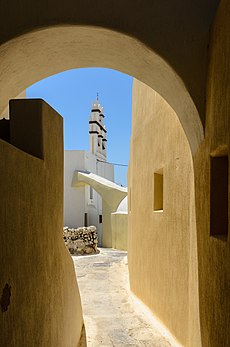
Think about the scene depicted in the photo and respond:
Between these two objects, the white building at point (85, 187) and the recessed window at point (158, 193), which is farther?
the white building at point (85, 187)

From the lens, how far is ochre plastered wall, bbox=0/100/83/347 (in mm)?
2250

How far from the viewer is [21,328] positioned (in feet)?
8.01

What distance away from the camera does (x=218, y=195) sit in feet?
8.65

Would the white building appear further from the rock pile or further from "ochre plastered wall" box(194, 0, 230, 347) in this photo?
"ochre plastered wall" box(194, 0, 230, 347)

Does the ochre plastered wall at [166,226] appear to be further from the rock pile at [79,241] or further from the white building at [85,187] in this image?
the white building at [85,187]

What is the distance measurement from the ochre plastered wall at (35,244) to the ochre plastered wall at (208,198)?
4.84 feet

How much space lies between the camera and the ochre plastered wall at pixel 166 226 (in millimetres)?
4301

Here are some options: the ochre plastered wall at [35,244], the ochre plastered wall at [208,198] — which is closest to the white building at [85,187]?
the ochre plastered wall at [35,244]

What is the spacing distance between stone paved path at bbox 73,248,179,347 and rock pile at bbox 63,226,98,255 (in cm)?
385

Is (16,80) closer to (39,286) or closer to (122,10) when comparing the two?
(122,10)

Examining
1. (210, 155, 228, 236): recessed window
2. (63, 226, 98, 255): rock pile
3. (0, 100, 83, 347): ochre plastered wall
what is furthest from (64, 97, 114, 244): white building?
(210, 155, 228, 236): recessed window

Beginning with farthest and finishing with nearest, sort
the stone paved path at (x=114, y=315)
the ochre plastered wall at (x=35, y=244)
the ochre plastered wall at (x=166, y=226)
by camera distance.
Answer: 1. the stone paved path at (x=114, y=315)
2. the ochre plastered wall at (x=166, y=226)
3. the ochre plastered wall at (x=35, y=244)

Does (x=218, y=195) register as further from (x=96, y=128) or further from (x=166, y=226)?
(x=96, y=128)

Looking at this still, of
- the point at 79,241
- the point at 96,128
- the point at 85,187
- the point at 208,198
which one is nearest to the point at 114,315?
the point at 208,198
